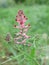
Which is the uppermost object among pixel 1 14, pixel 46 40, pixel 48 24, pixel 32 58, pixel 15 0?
pixel 32 58

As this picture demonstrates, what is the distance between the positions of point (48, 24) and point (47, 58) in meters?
1.32

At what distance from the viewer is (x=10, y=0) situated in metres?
7.69

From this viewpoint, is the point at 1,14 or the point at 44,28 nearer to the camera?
the point at 44,28

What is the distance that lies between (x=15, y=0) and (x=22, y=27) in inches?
256

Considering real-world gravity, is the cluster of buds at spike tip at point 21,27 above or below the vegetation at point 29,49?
above

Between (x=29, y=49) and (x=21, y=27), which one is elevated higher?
(x=21, y=27)

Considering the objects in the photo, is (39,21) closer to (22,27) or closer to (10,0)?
(22,27)

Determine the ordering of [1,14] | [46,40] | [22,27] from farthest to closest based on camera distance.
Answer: [1,14] → [46,40] → [22,27]

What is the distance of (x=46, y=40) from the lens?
8.41 feet

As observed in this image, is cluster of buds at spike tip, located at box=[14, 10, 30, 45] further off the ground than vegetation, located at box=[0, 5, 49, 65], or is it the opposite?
cluster of buds at spike tip, located at box=[14, 10, 30, 45]

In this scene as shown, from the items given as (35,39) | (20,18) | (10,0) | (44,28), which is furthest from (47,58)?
(10,0)

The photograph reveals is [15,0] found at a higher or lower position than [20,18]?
lower

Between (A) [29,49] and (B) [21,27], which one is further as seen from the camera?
(A) [29,49]

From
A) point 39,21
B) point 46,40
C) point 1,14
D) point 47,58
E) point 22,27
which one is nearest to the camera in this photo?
point 22,27
